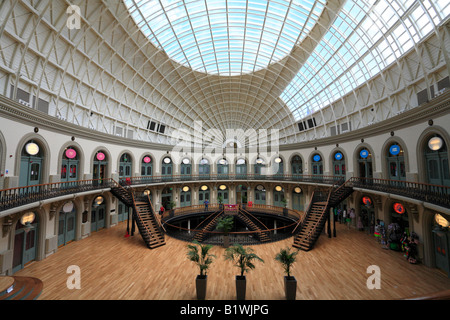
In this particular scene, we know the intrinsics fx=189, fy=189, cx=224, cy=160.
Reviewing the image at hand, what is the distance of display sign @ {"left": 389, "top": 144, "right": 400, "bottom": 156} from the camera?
14.4 metres

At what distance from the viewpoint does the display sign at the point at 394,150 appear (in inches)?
569

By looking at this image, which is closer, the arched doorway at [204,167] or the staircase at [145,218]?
the staircase at [145,218]

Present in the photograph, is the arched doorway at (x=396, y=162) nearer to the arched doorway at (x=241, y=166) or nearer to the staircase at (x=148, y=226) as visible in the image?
the staircase at (x=148, y=226)

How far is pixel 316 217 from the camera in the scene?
16.1 meters

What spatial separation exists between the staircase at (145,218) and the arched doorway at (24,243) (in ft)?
19.1

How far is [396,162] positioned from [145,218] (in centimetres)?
2124

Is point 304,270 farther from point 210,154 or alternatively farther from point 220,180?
point 210,154

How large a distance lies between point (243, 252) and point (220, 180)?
21.6 metres

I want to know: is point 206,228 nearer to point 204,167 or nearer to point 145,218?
point 145,218

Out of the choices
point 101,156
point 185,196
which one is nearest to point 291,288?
point 101,156

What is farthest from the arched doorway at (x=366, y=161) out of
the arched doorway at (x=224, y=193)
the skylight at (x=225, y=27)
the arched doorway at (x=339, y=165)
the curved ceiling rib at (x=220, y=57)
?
the arched doorway at (x=224, y=193)

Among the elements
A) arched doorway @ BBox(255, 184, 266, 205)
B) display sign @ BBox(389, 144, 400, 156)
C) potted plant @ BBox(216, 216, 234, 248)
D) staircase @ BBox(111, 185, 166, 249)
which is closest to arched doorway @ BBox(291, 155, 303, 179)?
arched doorway @ BBox(255, 184, 266, 205)

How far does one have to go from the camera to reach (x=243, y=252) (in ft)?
27.4
